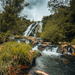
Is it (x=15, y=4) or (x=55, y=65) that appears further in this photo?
(x=15, y=4)

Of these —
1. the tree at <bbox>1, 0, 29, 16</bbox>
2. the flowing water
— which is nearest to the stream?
the flowing water

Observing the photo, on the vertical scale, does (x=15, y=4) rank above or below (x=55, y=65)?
above

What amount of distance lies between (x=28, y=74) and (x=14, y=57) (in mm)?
1128

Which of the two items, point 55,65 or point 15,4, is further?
point 15,4

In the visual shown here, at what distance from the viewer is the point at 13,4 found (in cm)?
1196

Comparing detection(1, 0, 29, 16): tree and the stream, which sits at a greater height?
detection(1, 0, 29, 16): tree

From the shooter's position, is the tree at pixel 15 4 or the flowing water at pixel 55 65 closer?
the flowing water at pixel 55 65

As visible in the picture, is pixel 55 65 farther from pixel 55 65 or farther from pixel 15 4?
pixel 15 4

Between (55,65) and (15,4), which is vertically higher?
(15,4)

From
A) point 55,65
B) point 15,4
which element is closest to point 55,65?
point 55,65

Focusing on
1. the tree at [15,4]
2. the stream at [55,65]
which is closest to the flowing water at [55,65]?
the stream at [55,65]

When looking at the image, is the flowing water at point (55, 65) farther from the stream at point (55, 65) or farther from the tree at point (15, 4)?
the tree at point (15, 4)

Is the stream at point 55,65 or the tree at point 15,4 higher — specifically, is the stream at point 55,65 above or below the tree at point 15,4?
below

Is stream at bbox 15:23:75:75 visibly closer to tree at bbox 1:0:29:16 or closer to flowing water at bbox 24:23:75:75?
flowing water at bbox 24:23:75:75
